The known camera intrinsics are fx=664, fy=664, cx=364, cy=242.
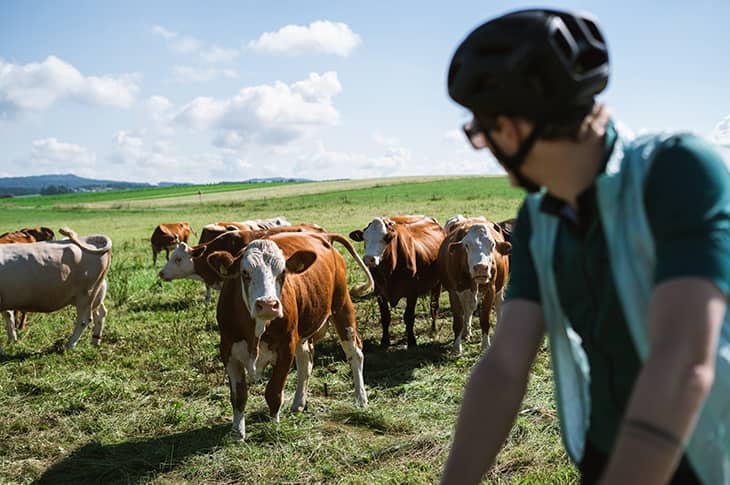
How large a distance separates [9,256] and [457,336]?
20.9 feet

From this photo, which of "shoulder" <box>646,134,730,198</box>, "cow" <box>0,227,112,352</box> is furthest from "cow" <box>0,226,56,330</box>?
"shoulder" <box>646,134,730,198</box>

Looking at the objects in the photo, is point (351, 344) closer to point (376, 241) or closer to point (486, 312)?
point (486, 312)

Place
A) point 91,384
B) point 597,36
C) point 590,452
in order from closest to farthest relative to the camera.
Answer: point 597,36 → point 590,452 → point 91,384

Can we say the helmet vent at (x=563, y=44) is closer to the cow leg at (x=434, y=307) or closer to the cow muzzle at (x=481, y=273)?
the cow muzzle at (x=481, y=273)

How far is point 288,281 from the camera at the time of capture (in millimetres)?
6320

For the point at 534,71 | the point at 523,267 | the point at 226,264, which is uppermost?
the point at 534,71

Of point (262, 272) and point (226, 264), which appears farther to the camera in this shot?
point (226, 264)

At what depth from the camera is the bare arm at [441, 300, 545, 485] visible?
150cm

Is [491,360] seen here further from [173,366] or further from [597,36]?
[173,366]

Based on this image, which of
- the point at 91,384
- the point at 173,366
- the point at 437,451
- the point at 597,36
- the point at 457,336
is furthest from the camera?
the point at 457,336

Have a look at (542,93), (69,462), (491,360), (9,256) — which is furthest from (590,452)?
(9,256)

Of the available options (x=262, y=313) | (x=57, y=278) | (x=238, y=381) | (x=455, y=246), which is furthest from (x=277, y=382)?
(x=57, y=278)

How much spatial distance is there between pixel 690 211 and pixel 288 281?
17.9 feet

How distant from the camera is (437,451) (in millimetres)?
5191
